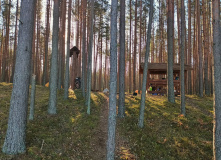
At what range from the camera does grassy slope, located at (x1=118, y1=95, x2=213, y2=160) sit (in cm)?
670

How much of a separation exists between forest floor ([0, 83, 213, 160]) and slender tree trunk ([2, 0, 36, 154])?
0.47 m

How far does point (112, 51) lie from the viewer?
577 cm

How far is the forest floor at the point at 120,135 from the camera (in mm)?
6332

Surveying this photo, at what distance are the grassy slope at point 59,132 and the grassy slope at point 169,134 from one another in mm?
2049

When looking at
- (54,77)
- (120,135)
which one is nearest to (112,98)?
(120,135)

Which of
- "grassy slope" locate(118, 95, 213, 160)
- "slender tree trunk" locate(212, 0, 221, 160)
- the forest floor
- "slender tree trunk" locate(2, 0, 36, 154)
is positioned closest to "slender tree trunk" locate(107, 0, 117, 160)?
the forest floor

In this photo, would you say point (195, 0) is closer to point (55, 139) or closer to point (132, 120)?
point (132, 120)

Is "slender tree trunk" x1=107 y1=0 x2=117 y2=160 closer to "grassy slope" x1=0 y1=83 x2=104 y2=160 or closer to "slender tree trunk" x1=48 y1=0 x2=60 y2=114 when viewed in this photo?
"grassy slope" x1=0 y1=83 x2=104 y2=160

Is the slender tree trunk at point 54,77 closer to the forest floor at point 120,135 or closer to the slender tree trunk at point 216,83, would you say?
the forest floor at point 120,135

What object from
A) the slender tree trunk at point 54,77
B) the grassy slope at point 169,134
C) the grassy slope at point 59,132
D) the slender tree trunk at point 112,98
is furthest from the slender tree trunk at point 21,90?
the grassy slope at point 169,134

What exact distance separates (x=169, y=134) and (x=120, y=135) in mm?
2547

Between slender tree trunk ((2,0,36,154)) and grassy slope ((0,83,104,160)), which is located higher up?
slender tree trunk ((2,0,36,154))

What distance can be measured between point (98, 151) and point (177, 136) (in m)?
4.12

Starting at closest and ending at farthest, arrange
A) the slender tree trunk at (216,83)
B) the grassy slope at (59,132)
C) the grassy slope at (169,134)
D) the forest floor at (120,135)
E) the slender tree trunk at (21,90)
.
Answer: the slender tree trunk at (21,90)
the slender tree trunk at (216,83)
the grassy slope at (59,132)
the forest floor at (120,135)
the grassy slope at (169,134)
